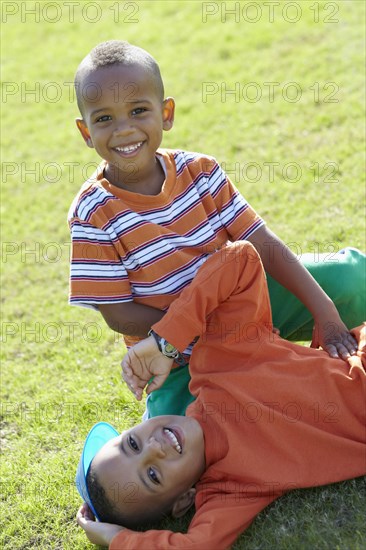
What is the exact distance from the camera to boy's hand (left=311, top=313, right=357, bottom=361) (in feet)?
12.2

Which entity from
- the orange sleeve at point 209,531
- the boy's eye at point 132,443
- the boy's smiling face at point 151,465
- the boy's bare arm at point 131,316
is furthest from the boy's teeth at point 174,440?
the boy's bare arm at point 131,316

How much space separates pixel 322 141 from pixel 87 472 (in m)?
4.06

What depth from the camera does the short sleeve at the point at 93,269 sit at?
362cm

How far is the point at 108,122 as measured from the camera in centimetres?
361

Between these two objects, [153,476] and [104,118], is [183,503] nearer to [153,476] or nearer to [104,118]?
[153,476]

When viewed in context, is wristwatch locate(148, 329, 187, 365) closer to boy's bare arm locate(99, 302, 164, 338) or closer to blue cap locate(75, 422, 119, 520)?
boy's bare arm locate(99, 302, 164, 338)

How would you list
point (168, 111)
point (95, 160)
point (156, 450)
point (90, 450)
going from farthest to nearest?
point (95, 160)
point (168, 111)
point (90, 450)
point (156, 450)

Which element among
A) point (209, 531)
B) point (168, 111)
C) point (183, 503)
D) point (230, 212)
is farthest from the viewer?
point (230, 212)

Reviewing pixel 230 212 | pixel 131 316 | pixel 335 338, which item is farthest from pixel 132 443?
pixel 230 212

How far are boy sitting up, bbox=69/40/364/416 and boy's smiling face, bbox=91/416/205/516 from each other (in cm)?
46

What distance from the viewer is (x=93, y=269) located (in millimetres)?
3635

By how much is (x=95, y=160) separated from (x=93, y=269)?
4.14 meters

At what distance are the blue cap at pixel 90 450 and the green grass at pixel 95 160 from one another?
217mm

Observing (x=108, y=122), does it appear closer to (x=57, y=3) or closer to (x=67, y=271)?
(x=67, y=271)
